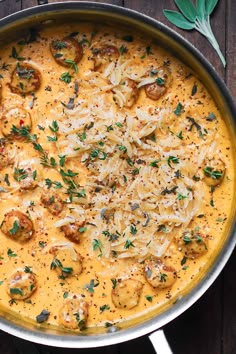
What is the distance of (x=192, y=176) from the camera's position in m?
2.48

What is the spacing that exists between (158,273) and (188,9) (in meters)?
1.11

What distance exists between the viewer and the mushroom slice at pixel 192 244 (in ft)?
8.05

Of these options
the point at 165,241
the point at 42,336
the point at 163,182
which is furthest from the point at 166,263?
the point at 42,336

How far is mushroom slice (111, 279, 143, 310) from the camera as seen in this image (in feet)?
Result: 8.03

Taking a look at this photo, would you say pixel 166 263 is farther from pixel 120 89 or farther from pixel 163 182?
pixel 120 89

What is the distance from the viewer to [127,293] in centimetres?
245

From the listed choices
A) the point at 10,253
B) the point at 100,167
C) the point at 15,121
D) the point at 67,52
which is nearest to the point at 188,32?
the point at 67,52

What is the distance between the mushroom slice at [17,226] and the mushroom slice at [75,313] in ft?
1.03

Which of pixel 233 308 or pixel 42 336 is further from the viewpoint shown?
pixel 233 308

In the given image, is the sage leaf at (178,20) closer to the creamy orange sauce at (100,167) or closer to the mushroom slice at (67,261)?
the creamy orange sauce at (100,167)

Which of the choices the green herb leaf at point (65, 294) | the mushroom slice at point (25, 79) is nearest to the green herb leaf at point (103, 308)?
the green herb leaf at point (65, 294)

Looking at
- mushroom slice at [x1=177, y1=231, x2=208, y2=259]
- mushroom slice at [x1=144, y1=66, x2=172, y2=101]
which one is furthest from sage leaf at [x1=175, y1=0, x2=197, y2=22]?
mushroom slice at [x1=177, y1=231, x2=208, y2=259]

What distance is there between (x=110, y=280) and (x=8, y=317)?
438 millimetres

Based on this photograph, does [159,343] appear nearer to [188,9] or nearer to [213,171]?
[213,171]
